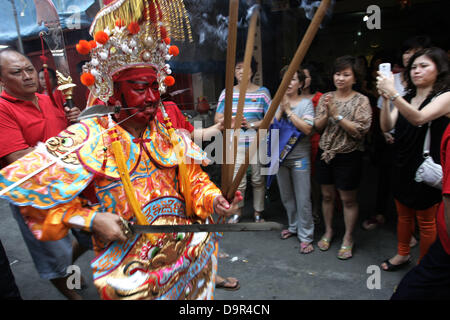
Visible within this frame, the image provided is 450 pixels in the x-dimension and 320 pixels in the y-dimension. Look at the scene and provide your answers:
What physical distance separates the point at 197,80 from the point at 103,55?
2.82 m

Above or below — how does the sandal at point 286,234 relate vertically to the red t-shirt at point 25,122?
below

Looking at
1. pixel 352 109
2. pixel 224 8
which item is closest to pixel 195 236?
pixel 352 109

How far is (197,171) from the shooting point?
1942 mm

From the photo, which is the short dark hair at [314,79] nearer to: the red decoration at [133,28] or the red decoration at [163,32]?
the red decoration at [163,32]

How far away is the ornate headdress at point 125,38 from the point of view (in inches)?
60.0

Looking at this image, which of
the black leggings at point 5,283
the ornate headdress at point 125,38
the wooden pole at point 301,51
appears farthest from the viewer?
the black leggings at point 5,283

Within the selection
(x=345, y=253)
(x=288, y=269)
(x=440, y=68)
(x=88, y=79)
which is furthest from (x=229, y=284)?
(x=440, y=68)

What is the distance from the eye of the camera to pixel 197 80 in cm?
431

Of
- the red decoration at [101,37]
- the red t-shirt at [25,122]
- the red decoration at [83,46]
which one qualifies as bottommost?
the red t-shirt at [25,122]

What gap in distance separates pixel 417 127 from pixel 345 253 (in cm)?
150

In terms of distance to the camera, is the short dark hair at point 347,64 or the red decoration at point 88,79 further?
the short dark hair at point 347,64

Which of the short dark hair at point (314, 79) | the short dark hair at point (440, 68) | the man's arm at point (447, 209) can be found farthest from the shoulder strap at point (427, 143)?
the short dark hair at point (314, 79)

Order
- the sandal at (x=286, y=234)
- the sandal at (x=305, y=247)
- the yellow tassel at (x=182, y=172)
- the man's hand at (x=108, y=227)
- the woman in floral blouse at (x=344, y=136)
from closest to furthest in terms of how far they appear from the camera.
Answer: the man's hand at (x=108, y=227), the yellow tassel at (x=182, y=172), the woman in floral blouse at (x=344, y=136), the sandal at (x=305, y=247), the sandal at (x=286, y=234)

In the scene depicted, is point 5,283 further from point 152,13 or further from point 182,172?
point 152,13
